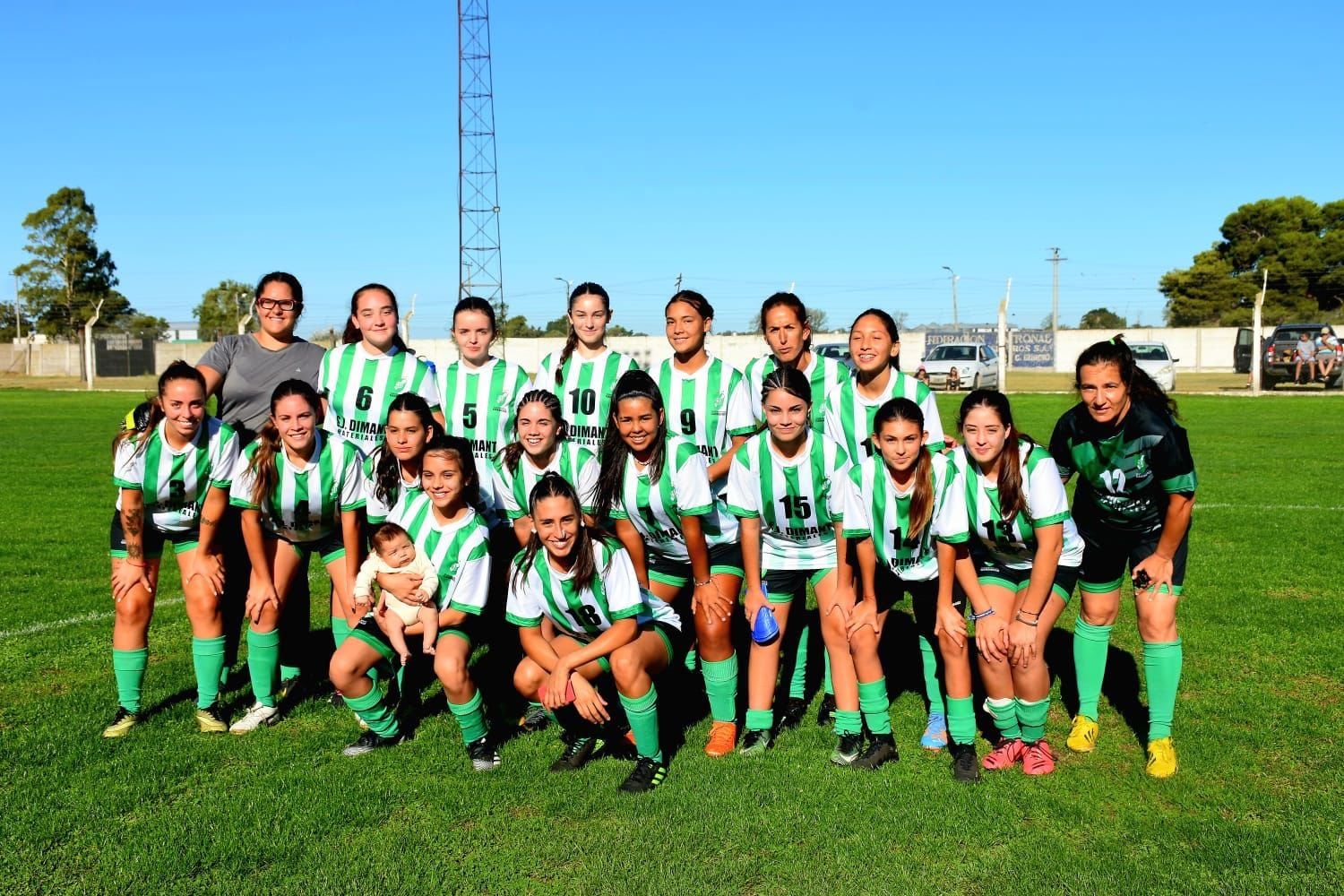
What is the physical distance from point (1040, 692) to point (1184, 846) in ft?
2.61

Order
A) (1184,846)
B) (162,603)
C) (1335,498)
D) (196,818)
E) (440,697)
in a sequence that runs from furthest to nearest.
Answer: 1. (1335,498)
2. (162,603)
3. (440,697)
4. (196,818)
5. (1184,846)

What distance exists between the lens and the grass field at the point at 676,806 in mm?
3205

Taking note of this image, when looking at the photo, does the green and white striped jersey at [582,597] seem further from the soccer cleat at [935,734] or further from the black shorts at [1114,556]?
the black shorts at [1114,556]

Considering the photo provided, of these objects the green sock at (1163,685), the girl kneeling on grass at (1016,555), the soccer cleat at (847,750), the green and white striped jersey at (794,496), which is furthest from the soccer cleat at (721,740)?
the green sock at (1163,685)

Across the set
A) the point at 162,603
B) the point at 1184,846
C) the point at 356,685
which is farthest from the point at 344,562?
the point at 1184,846

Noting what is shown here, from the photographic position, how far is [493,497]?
16.2 ft

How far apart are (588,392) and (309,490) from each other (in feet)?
4.24

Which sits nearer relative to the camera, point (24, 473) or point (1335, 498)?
point (1335, 498)

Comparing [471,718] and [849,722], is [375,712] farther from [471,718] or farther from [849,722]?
[849,722]

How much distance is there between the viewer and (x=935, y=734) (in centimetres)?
431

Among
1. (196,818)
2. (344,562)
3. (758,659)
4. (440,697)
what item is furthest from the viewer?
(440,697)

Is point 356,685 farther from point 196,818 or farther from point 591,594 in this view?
point 591,594

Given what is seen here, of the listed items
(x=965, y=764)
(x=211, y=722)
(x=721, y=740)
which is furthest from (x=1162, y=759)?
(x=211, y=722)

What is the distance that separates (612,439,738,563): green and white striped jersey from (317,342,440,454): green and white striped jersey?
1.24 metres
